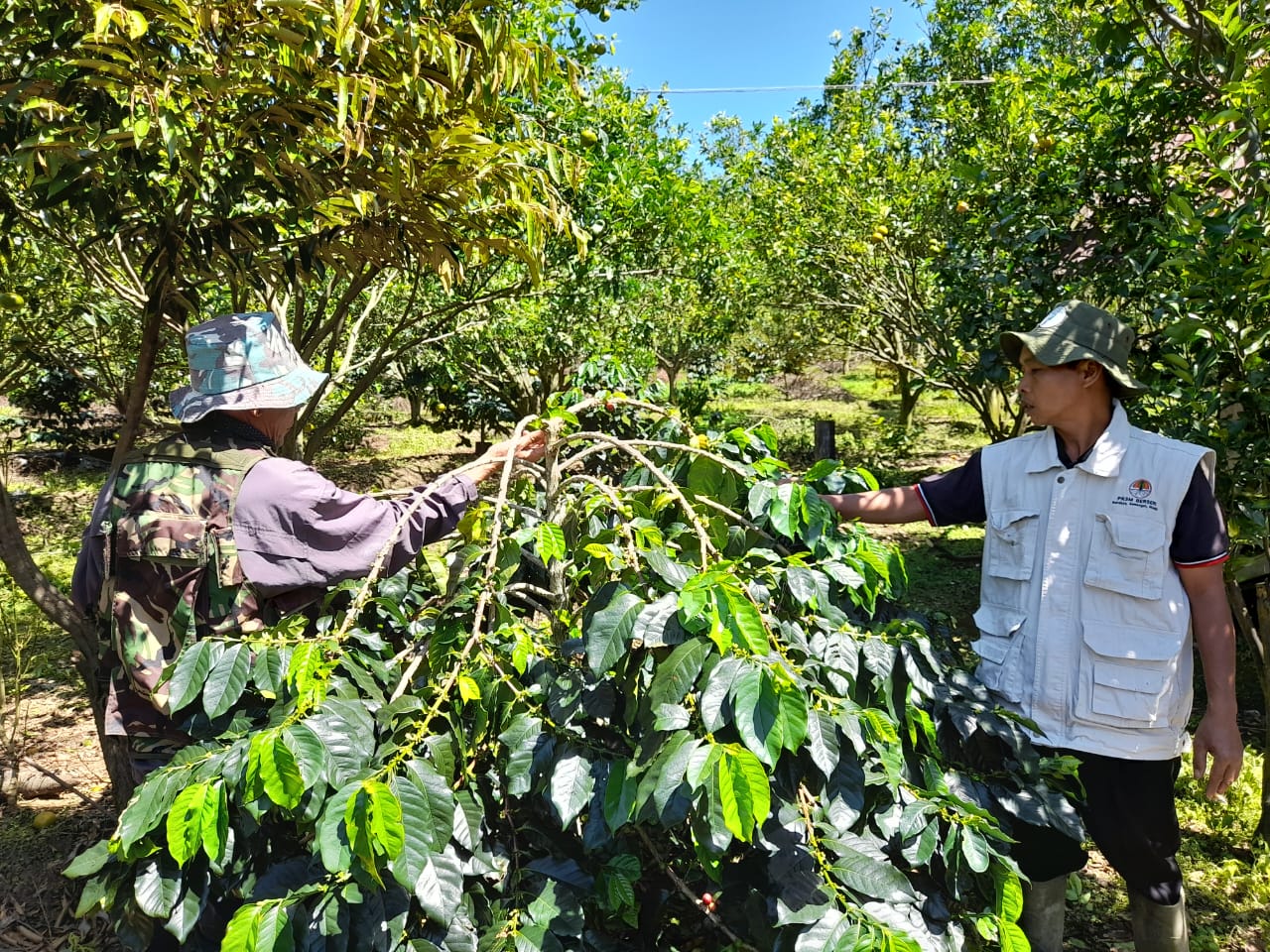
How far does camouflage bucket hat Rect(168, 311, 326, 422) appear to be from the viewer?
77.4 inches

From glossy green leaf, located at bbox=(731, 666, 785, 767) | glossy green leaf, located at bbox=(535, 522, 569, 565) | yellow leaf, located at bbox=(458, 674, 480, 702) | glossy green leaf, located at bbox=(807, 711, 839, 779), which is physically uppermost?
glossy green leaf, located at bbox=(535, 522, 569, 565)

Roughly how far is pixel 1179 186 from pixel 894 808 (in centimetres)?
267

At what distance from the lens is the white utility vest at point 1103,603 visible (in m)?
1.91

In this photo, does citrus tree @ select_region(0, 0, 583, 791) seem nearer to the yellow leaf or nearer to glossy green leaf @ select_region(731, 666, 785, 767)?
the yellow leaf

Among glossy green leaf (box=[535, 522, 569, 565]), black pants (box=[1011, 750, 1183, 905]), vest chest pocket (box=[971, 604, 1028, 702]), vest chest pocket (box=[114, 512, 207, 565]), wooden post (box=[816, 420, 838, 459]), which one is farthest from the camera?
wooden post (box=[816, 420, 838, 459])

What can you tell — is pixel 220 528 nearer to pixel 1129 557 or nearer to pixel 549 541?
pixel 549 541

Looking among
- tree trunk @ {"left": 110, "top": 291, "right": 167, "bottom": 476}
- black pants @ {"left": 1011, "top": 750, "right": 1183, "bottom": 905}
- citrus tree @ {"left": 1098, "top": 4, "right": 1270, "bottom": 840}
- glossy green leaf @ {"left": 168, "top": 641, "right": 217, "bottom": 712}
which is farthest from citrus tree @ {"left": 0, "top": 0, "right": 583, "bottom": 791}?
black pants @ {"left": 1011, "top": 750, "right": 1183, "bottom": 905}

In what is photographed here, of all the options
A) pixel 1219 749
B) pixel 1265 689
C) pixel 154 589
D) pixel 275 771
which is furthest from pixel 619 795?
pixel 1265 689

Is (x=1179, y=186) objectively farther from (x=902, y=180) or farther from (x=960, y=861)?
(x=902, y=180)

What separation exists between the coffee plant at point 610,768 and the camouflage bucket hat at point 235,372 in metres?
0.53

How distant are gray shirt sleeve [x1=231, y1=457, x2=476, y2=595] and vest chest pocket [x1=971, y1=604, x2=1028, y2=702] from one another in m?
1.46

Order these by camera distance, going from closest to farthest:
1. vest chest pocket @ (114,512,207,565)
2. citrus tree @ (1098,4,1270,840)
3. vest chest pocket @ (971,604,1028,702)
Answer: vest chest pocket @ (114,512,207,565) < vest chest pocket @ (971,604,1028,702) < citrus tree @ (1098,4,1270,840)

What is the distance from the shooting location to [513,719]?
1.63 m

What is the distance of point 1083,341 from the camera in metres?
1.96
